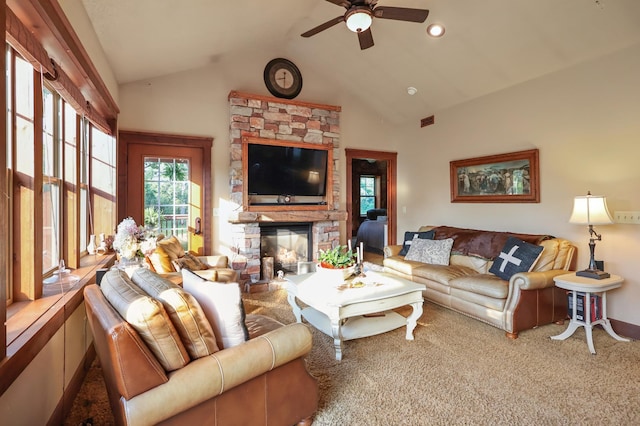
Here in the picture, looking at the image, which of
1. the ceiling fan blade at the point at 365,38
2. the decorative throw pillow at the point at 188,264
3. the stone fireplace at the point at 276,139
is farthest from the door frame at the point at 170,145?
the ceiling fan blade at the point at 365,38

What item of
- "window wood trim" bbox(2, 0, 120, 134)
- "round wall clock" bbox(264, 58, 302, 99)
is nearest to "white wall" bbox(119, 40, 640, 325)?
"round wall clock" bbox(264, 58, 302, 99)

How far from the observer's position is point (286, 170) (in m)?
5.17

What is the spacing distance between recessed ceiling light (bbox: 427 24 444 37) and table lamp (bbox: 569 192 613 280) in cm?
229

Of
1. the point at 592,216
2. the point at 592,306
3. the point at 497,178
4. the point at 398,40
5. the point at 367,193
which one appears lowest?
the point at 592,306

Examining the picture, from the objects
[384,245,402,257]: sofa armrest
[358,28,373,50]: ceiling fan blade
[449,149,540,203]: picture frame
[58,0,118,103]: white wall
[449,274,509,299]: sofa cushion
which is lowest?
[449,274,509,299]: sofa cushion

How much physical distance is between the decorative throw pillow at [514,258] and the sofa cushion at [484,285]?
111 mm

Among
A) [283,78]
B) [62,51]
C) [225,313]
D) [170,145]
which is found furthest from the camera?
[283,78]

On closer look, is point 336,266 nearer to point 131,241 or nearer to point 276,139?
point 131,241

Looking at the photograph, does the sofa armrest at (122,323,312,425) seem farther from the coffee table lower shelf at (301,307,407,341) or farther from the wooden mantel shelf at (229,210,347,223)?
the wooden mantel shelf at (229,210,347,223)

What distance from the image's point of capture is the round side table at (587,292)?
2865 millimetres

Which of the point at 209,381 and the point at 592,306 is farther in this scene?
the point at 592,306

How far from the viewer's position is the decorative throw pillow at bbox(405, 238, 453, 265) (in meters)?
4.40

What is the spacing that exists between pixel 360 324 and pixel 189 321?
6.20ft

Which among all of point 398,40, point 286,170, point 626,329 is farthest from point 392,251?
point 398,40
